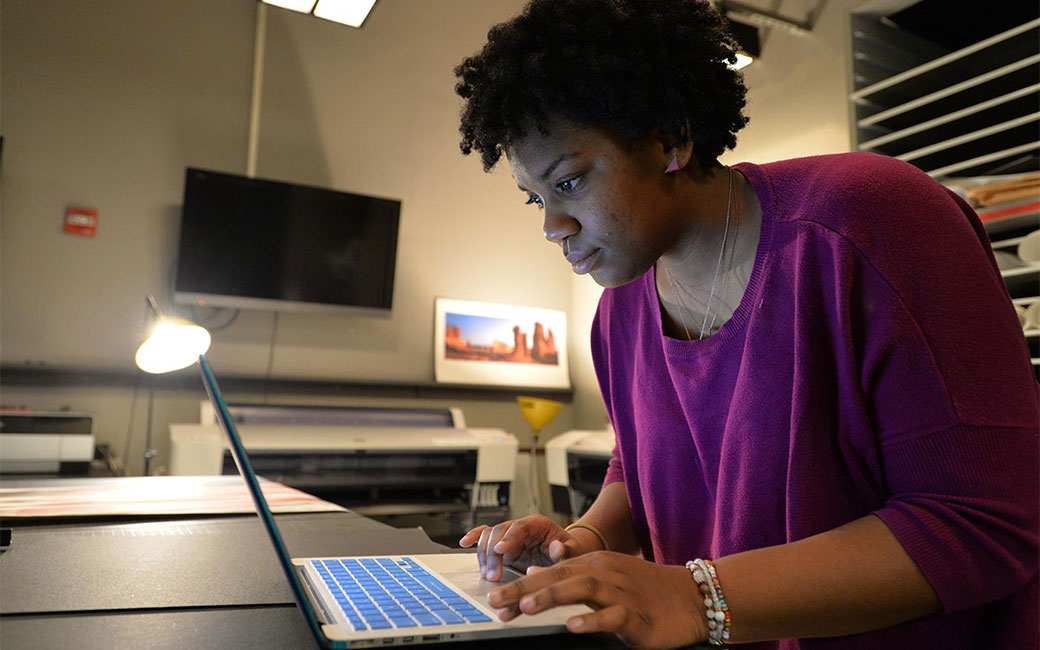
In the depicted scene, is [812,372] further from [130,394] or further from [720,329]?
[130,394]

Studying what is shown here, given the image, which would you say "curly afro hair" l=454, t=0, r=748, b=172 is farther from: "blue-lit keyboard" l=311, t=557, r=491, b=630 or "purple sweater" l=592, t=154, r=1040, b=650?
"blue-lit keyboard" l=311, t=557, r=491, b=630

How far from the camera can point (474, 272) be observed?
4.05 metres

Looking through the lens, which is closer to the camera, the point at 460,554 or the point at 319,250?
the point at 460,554

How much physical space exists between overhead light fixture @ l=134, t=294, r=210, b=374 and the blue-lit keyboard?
1.53 feet

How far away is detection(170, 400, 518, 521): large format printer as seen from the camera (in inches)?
113

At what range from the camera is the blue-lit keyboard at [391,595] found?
1.69 feet

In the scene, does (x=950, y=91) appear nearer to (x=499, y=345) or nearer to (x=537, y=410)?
(x=537, y=410)

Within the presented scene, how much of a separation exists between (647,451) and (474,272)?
123 inches

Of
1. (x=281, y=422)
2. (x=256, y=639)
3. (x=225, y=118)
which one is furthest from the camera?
(x=225, y=118)

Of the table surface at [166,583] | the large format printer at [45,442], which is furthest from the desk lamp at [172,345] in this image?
the large format printer at [45,442]

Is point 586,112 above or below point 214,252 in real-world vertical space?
below

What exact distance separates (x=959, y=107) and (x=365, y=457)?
2.42 meters

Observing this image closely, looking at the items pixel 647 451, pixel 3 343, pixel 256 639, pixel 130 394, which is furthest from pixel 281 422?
pixel 256 639

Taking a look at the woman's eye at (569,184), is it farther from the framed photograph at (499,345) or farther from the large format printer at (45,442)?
the framed photograph at (499,345)
